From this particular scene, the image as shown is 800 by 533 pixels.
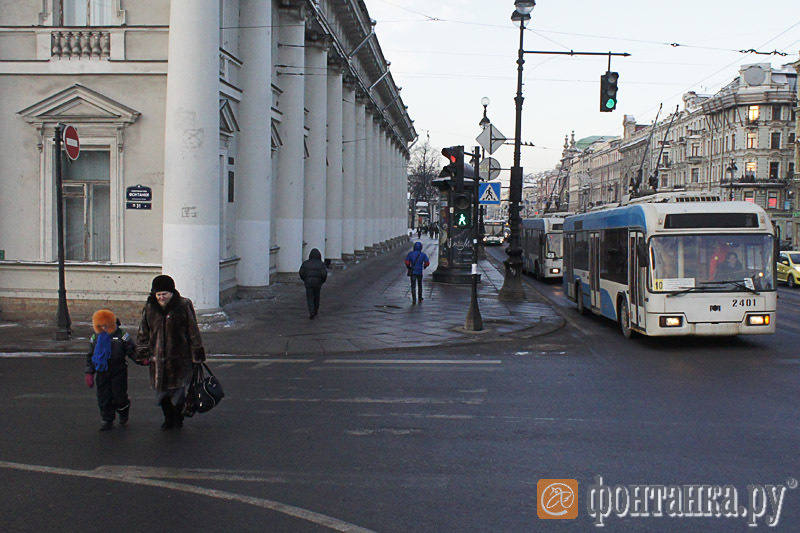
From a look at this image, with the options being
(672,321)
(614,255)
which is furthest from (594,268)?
(672,321)

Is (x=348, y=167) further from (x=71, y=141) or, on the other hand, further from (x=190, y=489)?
(x=190, y=489)

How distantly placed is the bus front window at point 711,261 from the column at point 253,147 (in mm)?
11395

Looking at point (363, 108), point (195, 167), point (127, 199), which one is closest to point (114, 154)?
point (127, 199)

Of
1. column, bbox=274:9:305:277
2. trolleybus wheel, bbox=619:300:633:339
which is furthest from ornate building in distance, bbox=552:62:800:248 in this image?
trolleybus wheel, bbox=619:300:633:339

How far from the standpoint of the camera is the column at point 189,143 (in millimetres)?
15336

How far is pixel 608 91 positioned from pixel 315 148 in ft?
43.8

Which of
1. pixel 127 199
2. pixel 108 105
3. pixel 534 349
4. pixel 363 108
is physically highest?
pixel 363 108

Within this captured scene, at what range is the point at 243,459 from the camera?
678cm

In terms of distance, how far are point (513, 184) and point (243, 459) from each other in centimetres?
1816

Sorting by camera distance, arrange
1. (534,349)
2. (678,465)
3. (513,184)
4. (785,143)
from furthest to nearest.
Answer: (785,143) → (513,184) → (534,349) → (678,465)

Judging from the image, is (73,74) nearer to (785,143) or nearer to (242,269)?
(242,269)

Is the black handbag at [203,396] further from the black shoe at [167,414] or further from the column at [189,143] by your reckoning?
the column at [189,143]

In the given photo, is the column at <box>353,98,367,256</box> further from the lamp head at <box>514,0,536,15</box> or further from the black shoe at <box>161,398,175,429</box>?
the black shoe at <box>161,398,175,429</box>

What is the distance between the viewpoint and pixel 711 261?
13227 mm
